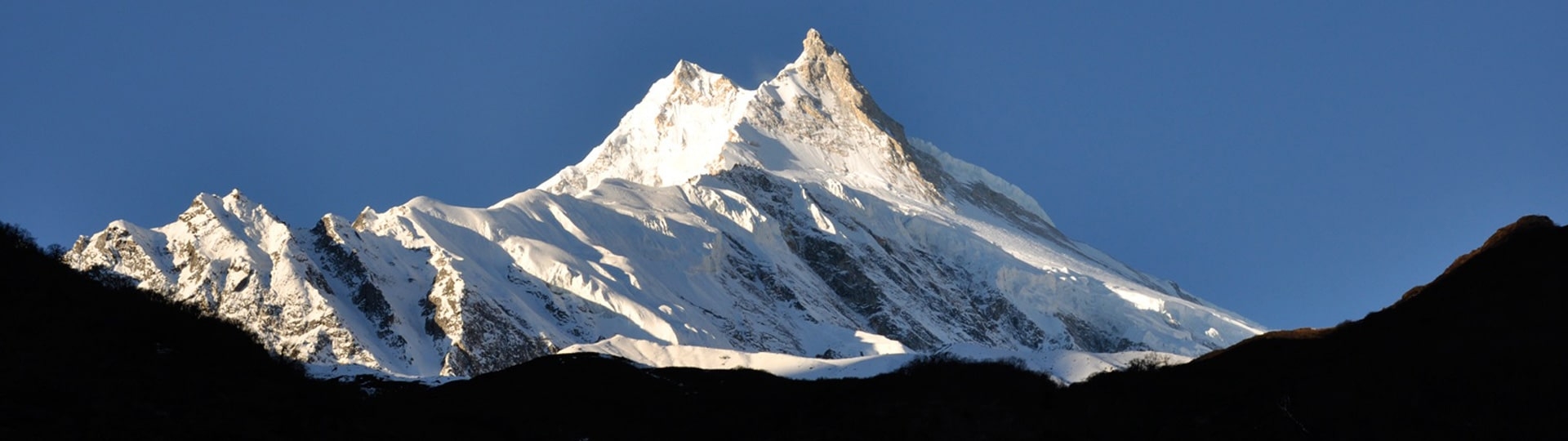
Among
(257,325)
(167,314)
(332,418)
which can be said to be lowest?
(332,418)

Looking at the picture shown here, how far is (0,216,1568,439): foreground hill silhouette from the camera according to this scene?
40344 millimetres

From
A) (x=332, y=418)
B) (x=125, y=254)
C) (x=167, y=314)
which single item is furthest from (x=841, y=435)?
(x=125, y=254)

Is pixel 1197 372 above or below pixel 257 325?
below

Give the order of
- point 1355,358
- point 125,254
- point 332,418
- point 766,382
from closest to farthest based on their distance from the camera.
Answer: point 332,418 < point 1355,358 < point 766,382 < point 125,254

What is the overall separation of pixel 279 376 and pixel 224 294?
378 ft

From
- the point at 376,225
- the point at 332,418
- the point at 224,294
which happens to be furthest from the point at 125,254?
the point at 332,418

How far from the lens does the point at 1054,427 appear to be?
47.6 m

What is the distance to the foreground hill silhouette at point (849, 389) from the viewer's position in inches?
1588

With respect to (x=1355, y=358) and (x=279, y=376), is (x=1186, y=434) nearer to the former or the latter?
(x=1355, y=358)

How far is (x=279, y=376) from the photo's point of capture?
164ft

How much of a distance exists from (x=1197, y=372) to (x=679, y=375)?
19064 mm

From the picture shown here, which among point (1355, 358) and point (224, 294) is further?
point (224, 294)

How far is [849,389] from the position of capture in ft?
180

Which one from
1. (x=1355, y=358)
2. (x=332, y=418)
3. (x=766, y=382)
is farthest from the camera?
(x=766, y=382)
